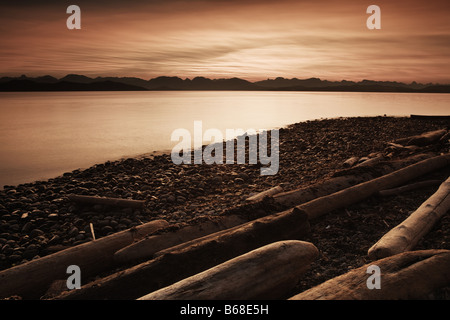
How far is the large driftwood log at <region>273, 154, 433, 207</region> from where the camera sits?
5.88 metres

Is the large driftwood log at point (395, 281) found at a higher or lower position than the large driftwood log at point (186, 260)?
higher

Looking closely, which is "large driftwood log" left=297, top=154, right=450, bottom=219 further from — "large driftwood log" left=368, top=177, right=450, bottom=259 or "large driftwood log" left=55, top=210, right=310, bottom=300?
"large driftwood log" left=368, top=177, right=450, bottom=259

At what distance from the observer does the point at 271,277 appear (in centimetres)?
307

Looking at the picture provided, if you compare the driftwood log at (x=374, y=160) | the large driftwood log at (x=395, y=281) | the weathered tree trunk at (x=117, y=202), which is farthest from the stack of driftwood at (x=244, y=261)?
the driftwood log at (x=374, y=160)

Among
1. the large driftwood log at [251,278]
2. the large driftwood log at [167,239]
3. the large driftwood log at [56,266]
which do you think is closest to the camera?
the large driftwood log at [251,278]

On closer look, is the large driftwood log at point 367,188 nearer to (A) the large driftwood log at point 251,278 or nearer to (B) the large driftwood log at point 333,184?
(B) the large driftwood log at point 333,184

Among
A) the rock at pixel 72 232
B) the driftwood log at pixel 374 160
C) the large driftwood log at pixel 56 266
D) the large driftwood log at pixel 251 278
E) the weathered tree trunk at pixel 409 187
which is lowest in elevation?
the rock at pixel 72 232

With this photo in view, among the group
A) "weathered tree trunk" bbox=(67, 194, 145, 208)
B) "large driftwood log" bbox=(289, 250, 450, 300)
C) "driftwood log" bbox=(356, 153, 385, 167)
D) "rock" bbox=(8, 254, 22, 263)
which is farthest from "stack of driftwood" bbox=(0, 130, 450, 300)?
"driftwood log" bbox=(356, 153, 385, 167)

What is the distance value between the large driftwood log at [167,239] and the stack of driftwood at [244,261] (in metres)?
0.01

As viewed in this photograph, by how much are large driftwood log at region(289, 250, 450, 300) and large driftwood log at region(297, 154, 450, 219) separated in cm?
222

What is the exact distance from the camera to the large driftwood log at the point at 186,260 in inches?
132

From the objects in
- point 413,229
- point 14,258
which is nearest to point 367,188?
point 413,229

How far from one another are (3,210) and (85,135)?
65.7ft

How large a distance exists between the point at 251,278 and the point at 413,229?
256 centimetres
